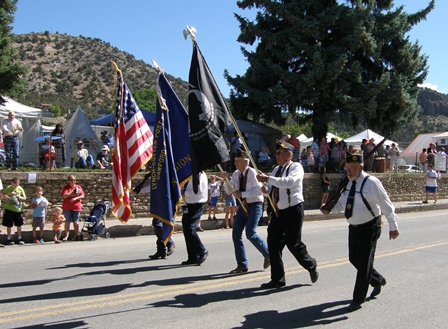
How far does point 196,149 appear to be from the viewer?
7.07 m

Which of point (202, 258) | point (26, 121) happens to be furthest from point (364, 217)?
point (26, 121)

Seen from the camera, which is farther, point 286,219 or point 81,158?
point 81,158

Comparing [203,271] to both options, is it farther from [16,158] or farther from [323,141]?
[323,141]

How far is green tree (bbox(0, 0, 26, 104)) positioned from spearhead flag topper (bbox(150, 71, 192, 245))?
46.8 feet

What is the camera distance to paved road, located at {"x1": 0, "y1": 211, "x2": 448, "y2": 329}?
5.52m

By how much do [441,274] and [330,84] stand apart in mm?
16889

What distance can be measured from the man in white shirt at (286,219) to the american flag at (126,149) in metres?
2.92

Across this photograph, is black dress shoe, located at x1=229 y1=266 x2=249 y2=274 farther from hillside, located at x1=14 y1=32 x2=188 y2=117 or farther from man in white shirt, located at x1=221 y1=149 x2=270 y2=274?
hillside, located at x1=14 y1=32 x2=188 y2=117

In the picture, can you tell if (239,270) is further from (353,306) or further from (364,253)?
(364,253)

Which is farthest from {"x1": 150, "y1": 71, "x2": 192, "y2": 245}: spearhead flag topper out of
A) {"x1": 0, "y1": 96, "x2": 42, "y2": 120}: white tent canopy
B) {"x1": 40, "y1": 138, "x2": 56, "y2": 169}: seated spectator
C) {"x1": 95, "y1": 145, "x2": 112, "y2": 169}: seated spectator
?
{"x1": 0, "y1": 96, "x2": 42, "y2": 120}: white tent canopy

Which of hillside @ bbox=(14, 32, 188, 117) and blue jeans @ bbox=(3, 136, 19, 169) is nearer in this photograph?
blue jeans @ bbox=(3, 136, 19, 169)

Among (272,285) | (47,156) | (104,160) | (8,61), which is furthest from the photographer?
Result: (8,61)

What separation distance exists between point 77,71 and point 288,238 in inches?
3261

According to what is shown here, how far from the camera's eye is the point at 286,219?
22.3ft
